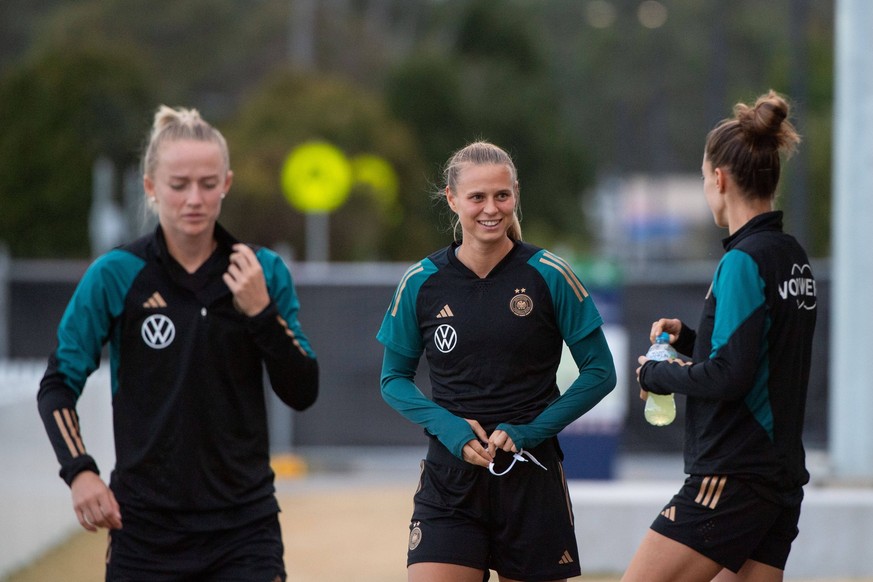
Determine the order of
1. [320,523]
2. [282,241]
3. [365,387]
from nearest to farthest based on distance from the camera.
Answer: [320,523] < [365,387] < [282,241]

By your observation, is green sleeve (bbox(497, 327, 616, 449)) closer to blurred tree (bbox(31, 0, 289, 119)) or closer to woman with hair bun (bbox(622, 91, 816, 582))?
woman with hair bun (bbox(622, 91, 816, 582))

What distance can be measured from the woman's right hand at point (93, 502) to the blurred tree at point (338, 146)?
26.3 m

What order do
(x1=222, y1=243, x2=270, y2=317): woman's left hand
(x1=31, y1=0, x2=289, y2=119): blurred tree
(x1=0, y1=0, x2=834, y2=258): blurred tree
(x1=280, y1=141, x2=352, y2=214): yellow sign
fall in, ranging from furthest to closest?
(x1=31, y1=0, x2=289, y2=119): blurred tree → (x1=0, y1=0, x2=834, y2=258): blurred tree → (x1=280, y1=141, x2=352, y2=214): yellow sign → (x1=222, y1=243, x2=270, y2=317): woman's left hand

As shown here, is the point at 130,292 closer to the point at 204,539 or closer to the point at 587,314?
the point at 204,539

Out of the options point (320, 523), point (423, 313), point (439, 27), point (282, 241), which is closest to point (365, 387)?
point (320, 523)

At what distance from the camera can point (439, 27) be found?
251ft

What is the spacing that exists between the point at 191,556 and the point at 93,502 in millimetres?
359

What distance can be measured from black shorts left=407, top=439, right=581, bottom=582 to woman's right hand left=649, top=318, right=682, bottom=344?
0.55 meters

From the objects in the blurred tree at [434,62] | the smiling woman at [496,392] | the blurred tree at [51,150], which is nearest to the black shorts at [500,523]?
the smiling woman at [496,392]

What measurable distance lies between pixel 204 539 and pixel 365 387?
10.9 metres

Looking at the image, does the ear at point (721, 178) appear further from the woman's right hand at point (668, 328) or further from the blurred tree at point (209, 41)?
the blurred tree at point (209, 41)

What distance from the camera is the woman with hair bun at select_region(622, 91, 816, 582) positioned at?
449 cm

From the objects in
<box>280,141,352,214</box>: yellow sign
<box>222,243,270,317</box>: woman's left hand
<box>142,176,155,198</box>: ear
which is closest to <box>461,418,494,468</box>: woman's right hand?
<box>222,243,270,317</box>: woman's left hand

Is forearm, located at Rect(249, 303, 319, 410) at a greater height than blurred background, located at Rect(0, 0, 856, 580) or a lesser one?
lesser
